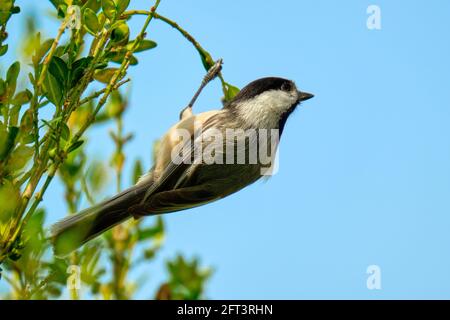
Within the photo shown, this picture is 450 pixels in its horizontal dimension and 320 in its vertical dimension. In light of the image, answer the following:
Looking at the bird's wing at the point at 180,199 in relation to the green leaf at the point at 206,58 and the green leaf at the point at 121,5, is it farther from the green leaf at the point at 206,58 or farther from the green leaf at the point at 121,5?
the green leaf at the point at 121,5

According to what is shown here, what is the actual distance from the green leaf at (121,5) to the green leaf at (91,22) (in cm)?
6

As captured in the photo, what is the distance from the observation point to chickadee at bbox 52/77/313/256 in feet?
8.68

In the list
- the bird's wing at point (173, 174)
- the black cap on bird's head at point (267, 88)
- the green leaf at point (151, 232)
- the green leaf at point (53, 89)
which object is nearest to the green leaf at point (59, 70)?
the green leaf at point (53, 89)

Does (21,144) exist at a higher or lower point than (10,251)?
higher

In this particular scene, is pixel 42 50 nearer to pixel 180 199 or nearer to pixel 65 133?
pixel 65 133

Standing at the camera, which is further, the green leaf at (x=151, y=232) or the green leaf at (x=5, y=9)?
the green leaf at (x=151, y=232)

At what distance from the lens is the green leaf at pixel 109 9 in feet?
4.68

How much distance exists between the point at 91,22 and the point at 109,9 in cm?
5

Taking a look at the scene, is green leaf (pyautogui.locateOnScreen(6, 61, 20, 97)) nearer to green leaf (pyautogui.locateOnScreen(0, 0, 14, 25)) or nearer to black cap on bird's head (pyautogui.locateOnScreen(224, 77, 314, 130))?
green leaf (pyautogui.locateOnScreen(0, 0, 14, 25))

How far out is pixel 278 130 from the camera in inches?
131

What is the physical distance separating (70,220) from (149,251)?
402mm

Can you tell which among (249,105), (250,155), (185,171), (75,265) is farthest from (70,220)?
(249,105)
